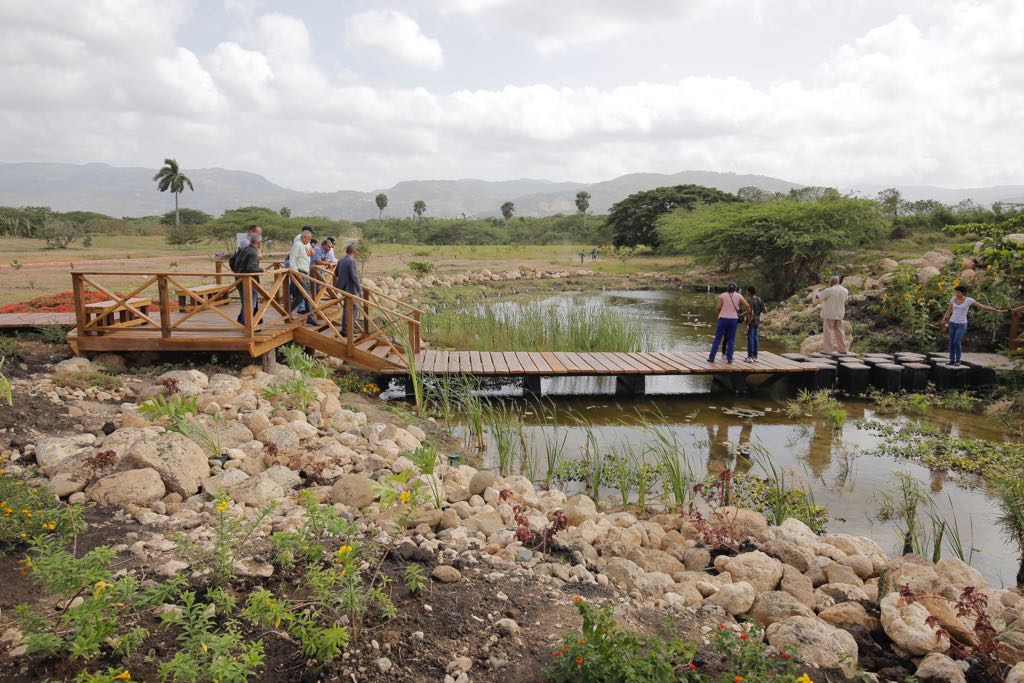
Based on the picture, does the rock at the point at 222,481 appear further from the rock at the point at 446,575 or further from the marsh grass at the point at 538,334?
the marsh grass at the point at 538,334

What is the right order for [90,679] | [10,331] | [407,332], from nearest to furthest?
[90,679] < [10,331] < [407,332]

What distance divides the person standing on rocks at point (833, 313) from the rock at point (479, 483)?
9.01m

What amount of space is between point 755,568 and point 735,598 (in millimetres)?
546

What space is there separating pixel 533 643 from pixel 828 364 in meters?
9.54

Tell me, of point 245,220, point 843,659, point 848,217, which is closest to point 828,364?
point 843,659

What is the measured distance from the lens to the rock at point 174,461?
4.63 metres

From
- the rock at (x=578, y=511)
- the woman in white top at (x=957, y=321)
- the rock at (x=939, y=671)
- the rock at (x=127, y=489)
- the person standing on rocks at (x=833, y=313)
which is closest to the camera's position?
the rock at (x=939, y=671)

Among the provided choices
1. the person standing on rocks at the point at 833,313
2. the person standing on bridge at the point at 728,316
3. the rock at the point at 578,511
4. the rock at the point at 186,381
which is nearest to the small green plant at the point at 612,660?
the rock at the point at 578,511

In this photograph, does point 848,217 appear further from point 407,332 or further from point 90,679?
point 90,679

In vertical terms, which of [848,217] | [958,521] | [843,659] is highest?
[848,217]

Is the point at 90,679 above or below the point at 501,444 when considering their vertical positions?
above

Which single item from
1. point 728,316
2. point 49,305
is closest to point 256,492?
point 728,316

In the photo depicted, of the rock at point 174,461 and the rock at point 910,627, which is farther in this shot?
the rock at point 174,461

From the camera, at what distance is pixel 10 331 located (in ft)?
28.2
